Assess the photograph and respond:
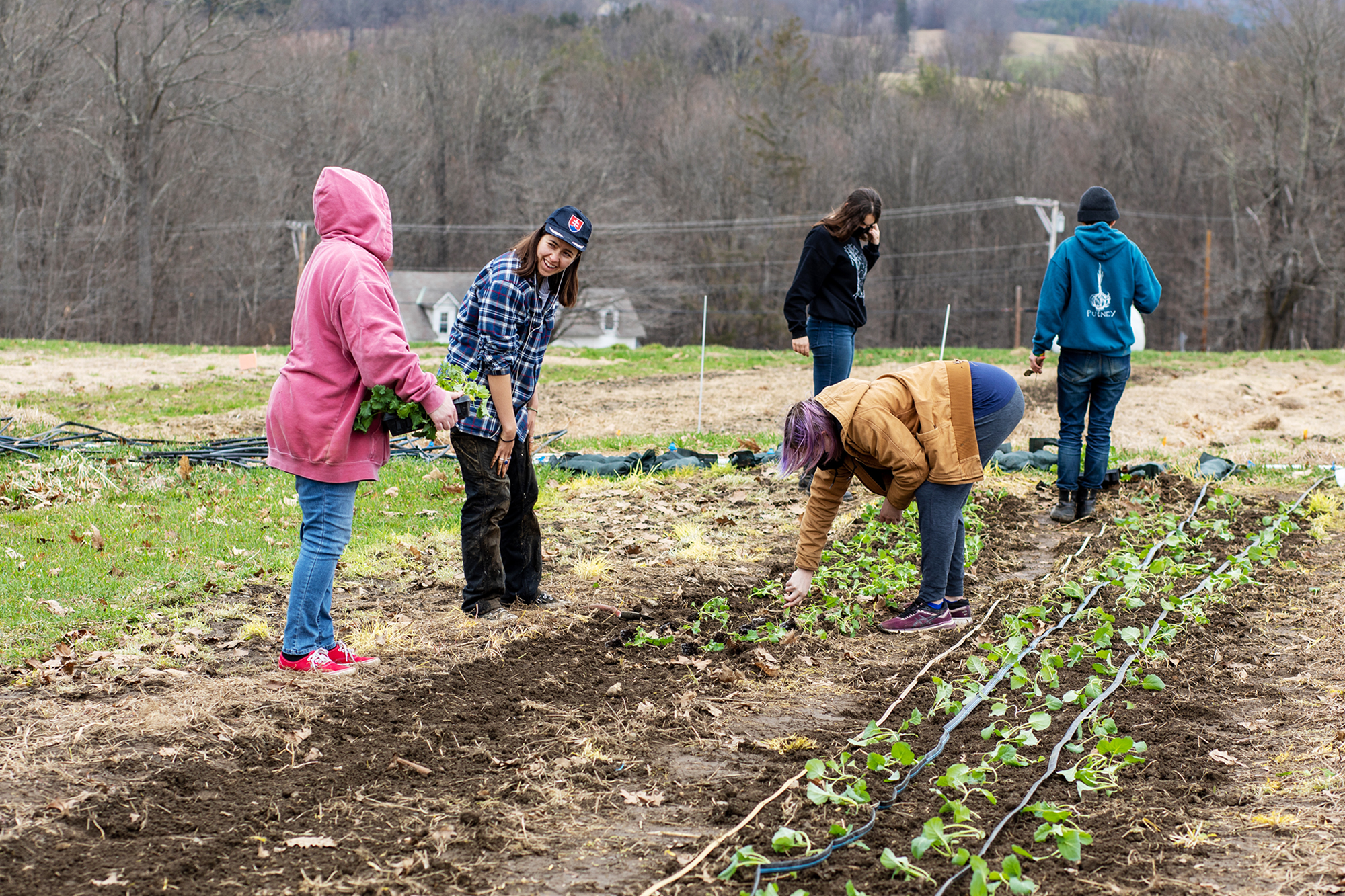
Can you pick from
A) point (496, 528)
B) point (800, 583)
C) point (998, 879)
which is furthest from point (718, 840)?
point (496, 528)

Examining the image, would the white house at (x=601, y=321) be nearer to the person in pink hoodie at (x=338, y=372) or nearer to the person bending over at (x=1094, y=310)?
the person bending over at (x=1094, y=310)

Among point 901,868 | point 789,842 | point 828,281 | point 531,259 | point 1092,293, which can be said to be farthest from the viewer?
point 828,281

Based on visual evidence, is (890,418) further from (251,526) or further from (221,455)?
(221,455)

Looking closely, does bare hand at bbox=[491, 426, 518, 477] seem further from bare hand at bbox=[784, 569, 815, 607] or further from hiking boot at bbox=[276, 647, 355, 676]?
bare hand at bbox=[784, 569, 815, 607]

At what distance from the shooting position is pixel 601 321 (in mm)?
43312

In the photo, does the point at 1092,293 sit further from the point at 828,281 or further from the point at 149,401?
the point at 149,401

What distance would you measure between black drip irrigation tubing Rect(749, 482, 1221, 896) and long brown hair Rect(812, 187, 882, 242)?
2699 mm

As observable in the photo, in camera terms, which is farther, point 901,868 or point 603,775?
point 603,775

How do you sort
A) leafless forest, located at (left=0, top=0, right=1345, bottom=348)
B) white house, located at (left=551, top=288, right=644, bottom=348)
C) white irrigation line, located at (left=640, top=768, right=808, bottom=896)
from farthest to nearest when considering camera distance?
white house, located at (left=551, top=288, right=644, bottom=348) → leafless forest, located at (left=0, top=0, right=1345, bottom=348) → white irrigation line, located at (left=640, top=768, right=808, bottom=896)

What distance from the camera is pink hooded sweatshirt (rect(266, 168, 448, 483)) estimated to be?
3850 millimetres

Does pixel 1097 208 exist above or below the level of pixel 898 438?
above

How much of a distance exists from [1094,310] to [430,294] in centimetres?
4211

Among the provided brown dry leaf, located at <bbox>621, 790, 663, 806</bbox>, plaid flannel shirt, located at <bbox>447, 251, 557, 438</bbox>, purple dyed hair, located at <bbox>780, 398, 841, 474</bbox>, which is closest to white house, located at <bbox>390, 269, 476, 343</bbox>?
plaid flannel shirt, located at <bbox>447, 251, 557, 438</bbox>

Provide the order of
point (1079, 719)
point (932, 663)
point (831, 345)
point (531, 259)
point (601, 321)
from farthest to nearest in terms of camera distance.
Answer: point (601, 321) → point (831, 345) → point (531, 259) → point (932, 663) → point (1079, 719)
